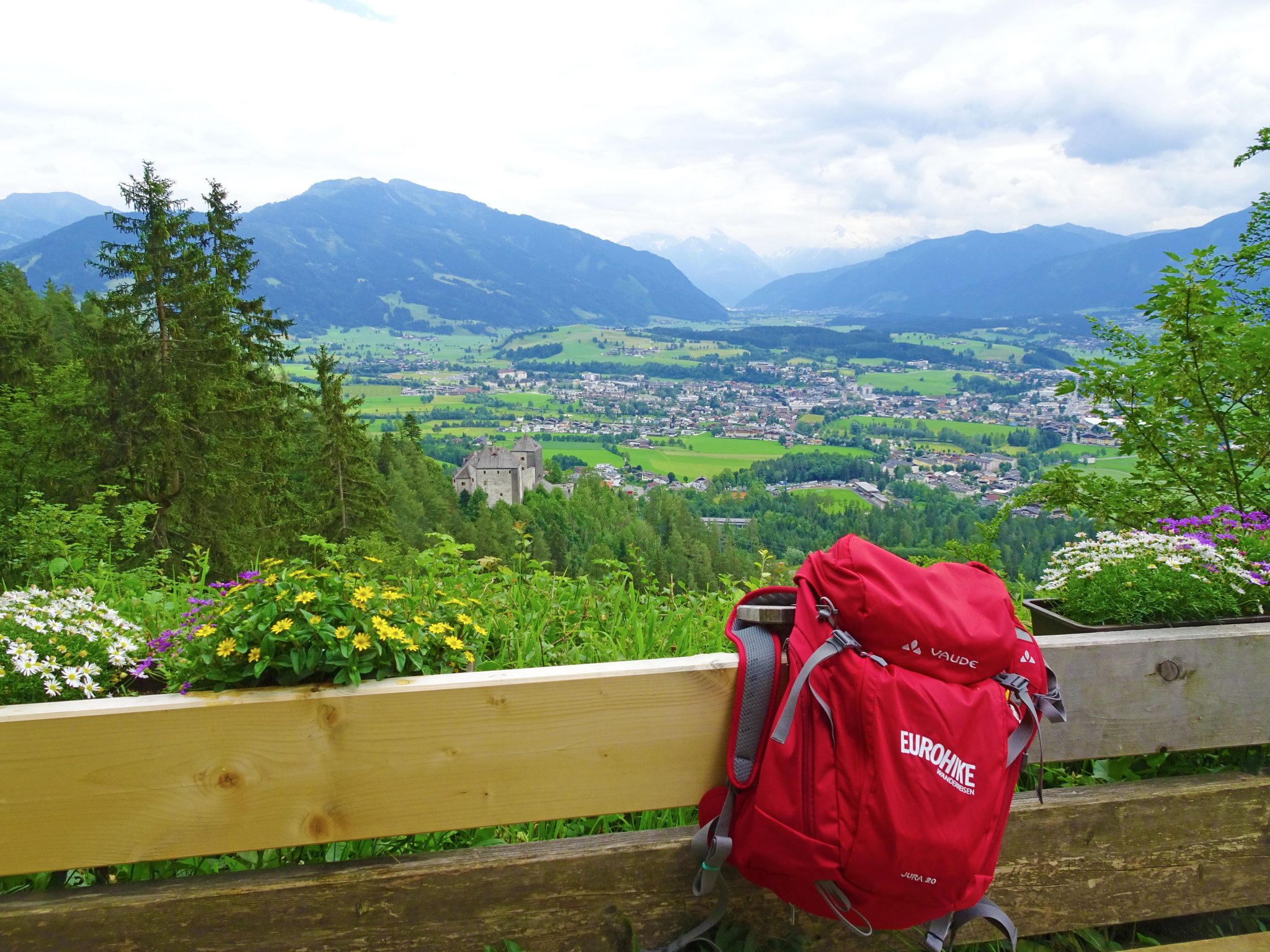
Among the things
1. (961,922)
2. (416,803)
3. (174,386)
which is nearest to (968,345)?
(174,386)

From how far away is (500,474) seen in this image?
59.2 metres

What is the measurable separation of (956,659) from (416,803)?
116 centimetres

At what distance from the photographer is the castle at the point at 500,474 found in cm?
5825

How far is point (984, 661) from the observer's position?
Result: 1.61 meters

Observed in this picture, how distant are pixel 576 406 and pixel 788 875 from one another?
397 feet

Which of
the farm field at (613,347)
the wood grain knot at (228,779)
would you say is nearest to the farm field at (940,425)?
the farm field at (613,347)

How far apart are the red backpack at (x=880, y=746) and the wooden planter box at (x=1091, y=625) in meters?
0.65

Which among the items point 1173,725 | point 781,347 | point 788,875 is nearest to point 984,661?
point 788,875

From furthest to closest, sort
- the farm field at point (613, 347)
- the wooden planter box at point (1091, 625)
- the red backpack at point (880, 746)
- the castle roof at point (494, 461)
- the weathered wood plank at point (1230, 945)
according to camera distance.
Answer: the farm field at point (613, 347)
the castle roof at point (494, 461)
the wooden planter box at point (1091, 625)
the weathered wood plank at point (1230, 945)
the red backpack at point (880, 746)

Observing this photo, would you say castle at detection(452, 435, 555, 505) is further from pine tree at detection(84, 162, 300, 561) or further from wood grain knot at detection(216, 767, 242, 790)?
wood grain knot at detection(216, 767, 242, 790)

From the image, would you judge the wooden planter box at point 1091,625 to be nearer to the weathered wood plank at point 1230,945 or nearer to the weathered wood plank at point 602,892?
the weathered wood plank at point 602,892

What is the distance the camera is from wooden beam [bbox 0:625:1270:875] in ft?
5.06

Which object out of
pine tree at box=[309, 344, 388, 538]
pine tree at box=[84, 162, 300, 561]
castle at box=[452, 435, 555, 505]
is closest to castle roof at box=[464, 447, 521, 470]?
castle at box=[452, 435, 555, 505]

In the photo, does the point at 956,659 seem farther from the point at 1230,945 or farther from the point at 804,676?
the point at 1230,945
